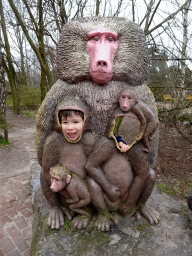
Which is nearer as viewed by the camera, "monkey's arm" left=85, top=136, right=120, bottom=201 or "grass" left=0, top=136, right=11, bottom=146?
"monkey's arm" left=85, top=136, right=120, bottom=201

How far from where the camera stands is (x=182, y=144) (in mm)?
5691

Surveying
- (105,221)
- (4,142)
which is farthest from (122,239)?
(4,142)

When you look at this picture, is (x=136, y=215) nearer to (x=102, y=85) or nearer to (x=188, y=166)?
(x=102, y=85)

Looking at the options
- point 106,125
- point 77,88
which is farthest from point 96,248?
point 77,88

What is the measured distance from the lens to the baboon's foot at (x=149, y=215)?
1.93m

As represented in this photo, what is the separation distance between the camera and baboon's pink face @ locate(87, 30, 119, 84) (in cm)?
158

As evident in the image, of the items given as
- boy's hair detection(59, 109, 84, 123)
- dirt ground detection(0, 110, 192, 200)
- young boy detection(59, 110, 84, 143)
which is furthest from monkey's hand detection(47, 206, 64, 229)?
dirt ground detection(0, 110, 192, 200)

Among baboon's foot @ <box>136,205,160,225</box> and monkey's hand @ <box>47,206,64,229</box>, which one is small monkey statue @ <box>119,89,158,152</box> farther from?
monkey's hand @ <box>47,206,64,229</box>

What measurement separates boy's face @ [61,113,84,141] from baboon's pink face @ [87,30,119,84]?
367 mm

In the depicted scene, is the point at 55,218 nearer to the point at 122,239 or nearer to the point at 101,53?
the point at 122,239

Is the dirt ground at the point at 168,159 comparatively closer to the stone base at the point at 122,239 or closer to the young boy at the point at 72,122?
the stone base at the point at 122,239

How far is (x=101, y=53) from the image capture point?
1.61 metres

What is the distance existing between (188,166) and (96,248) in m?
3.59

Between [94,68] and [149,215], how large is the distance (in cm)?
152
